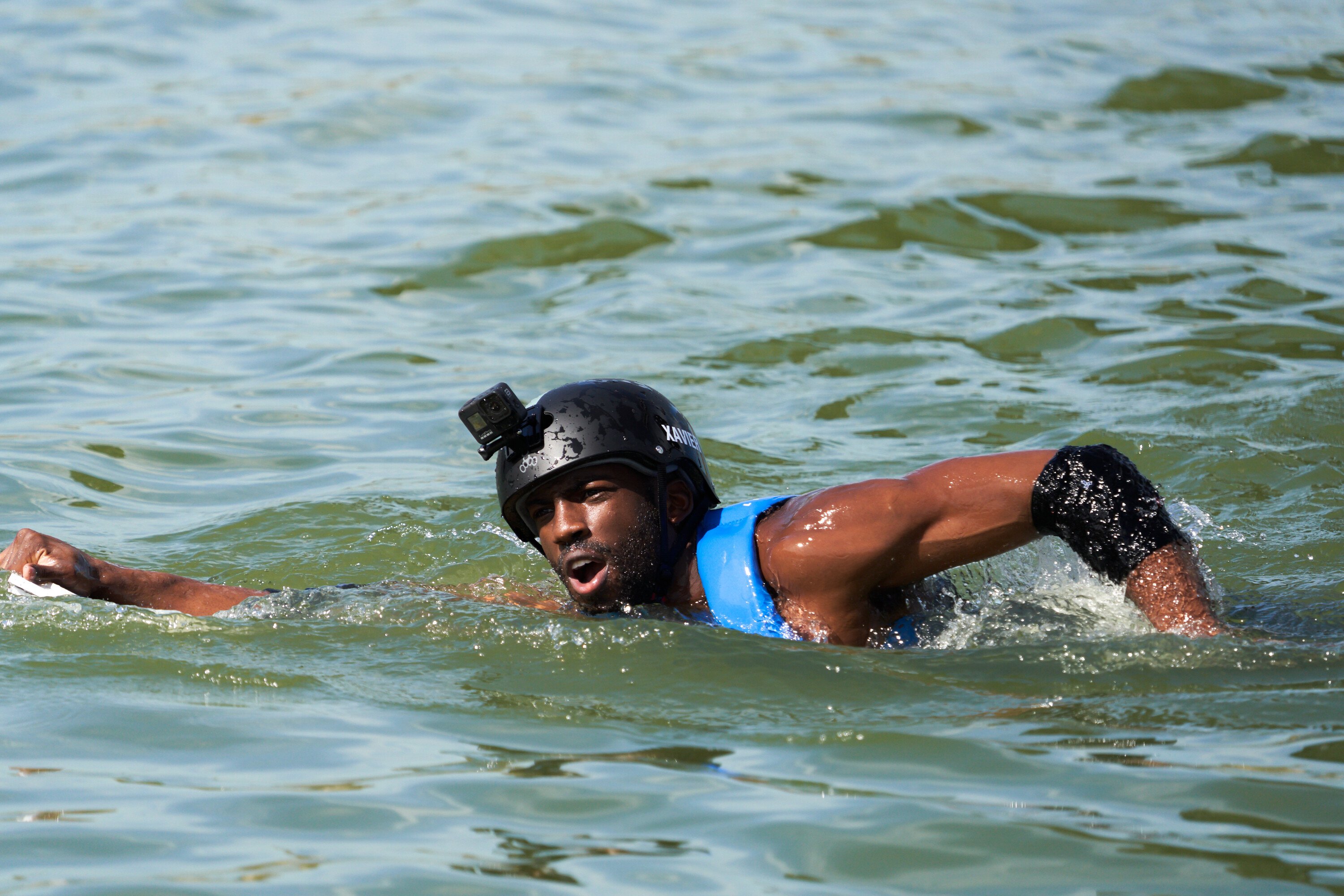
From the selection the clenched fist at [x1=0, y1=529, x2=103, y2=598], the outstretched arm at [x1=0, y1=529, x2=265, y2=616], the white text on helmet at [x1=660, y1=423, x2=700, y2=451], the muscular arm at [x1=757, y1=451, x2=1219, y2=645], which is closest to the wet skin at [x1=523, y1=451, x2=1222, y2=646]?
the muscular arm at [x1=757, y1=451, x2=1219, y2=645]

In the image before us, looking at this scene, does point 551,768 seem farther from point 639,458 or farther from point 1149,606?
point 1149,606

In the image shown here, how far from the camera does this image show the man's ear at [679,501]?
6.23 meters

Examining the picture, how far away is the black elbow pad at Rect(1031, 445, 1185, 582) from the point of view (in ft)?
17.6

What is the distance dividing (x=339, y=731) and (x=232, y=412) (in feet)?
18.3

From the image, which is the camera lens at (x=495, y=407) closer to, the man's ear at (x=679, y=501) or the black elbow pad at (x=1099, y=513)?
the man's ear at (x=679, y=501)

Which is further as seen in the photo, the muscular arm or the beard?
the beard

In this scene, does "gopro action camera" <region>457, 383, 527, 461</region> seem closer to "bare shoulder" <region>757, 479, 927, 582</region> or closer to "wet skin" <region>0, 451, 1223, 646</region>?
"wet skin" <region>0, 451, 1223, 646</region>

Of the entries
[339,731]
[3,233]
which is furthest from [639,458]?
[3,233]

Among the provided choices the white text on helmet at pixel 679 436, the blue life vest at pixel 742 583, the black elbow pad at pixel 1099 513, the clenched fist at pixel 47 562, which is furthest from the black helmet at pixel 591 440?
the clenched fist at pixel 47 562

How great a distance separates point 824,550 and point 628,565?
81 centimetres

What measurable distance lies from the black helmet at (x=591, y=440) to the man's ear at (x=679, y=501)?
0.03 m

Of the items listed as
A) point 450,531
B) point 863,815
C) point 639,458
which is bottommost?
point 450,531

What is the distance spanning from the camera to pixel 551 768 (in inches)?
179

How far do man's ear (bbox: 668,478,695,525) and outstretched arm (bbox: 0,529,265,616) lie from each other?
1762 millimetres
